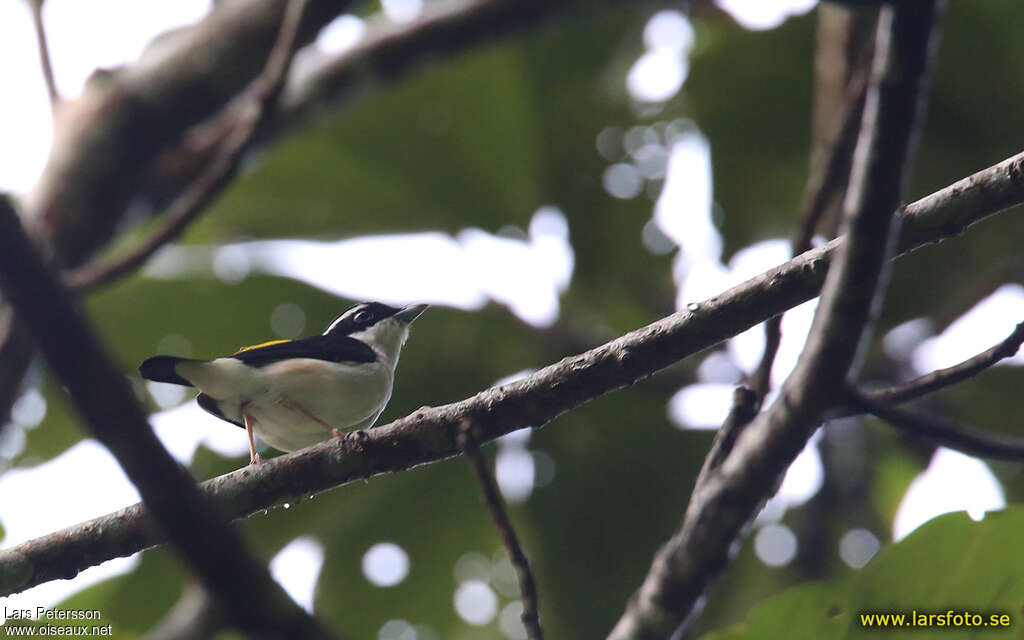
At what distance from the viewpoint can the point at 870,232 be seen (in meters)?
1.50

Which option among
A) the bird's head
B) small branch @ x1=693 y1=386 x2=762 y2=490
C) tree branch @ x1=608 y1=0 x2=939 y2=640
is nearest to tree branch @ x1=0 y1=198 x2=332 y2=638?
tree branch @ x1=608 y1=0 x2=939 y2=640

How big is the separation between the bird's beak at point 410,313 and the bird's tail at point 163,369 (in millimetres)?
1523

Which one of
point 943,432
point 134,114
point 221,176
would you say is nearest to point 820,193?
point 943,432

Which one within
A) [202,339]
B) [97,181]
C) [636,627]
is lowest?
[636,627]

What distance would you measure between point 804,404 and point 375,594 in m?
5.18

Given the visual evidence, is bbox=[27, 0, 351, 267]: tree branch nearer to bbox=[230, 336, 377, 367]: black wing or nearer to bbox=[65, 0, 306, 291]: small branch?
bbox=[65, 0, 306, 291]: small branch

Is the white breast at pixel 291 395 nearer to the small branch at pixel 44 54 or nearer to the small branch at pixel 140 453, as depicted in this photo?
the small branch at pixel 44 54

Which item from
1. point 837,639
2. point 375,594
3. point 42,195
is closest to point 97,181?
point 42,195

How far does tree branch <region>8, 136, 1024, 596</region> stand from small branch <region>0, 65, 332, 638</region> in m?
1.49

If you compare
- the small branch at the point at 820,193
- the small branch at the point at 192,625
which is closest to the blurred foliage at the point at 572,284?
the small branch at the point at 192,625

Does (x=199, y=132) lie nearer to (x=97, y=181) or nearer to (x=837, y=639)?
(x=97, y=181)

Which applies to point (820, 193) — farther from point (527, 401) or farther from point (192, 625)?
point (192, 625)

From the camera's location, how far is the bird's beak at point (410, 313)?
5.55 metres

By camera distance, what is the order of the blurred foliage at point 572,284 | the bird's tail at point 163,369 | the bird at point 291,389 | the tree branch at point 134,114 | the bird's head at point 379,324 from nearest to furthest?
the bird's tail at point 163,369 → the bird at point 291,389 → the tree branch at point 134,114 → the bird's head at point 379,324 → the blurred foliage at point 572,284
